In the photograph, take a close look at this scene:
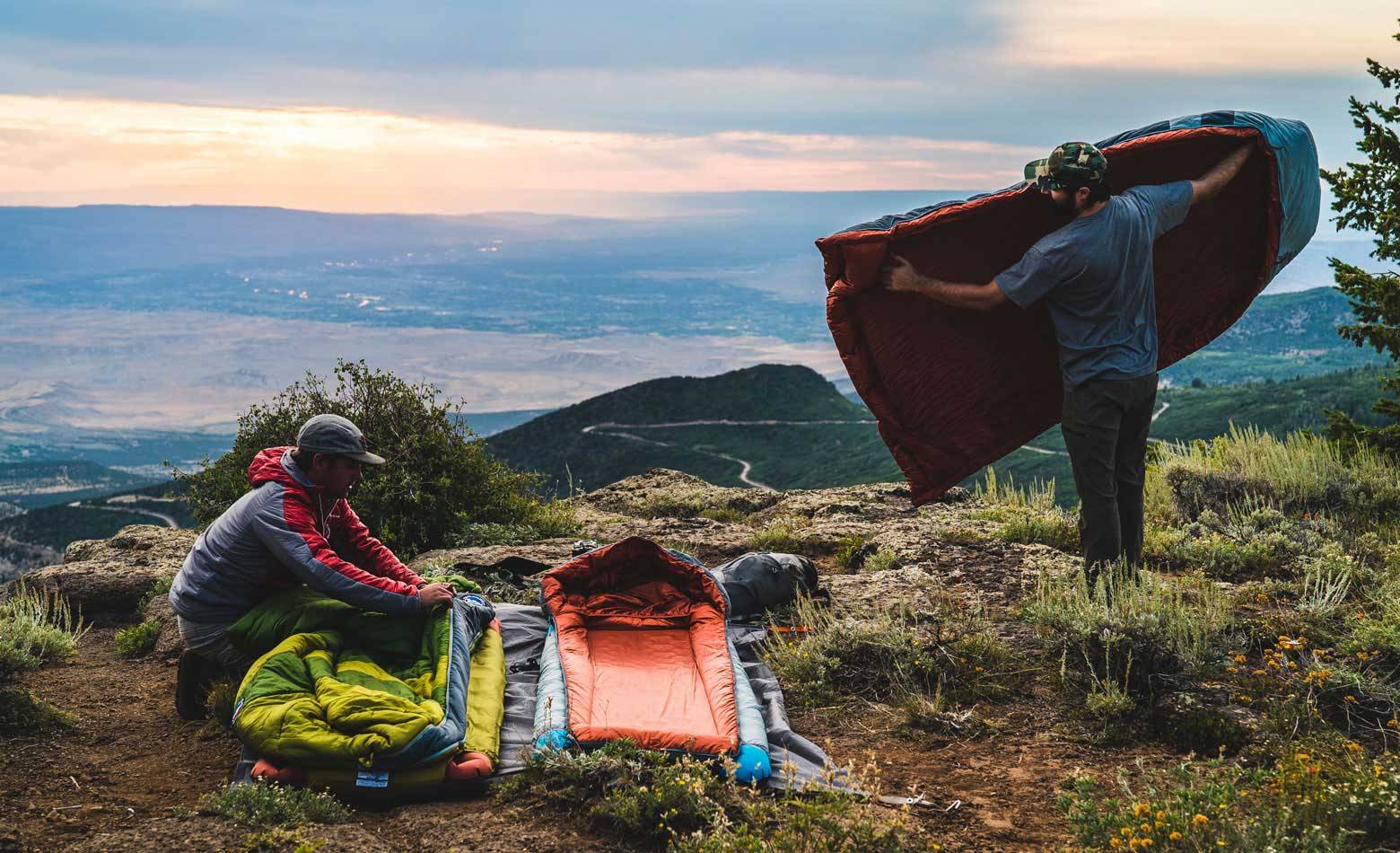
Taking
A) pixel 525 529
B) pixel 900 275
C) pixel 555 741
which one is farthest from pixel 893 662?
pixel 525 529

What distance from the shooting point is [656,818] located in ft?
14.5

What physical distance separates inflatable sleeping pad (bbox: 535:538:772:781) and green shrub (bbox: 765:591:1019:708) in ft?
1.29

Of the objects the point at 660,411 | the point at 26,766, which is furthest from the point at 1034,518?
the point at 660,411

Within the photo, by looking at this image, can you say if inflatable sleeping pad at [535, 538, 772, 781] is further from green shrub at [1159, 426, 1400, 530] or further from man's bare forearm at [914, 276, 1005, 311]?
green shrub at [1159, 426, 1400, 530]

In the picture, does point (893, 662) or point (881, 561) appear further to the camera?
point (881, 561)

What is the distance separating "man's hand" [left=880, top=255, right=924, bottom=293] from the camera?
6504mm

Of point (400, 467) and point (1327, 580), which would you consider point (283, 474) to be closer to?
point (400, 467)


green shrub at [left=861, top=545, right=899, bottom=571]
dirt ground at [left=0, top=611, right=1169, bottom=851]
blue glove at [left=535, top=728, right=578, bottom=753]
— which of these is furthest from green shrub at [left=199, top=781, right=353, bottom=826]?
green shrub at [left=861, top=545, right=899, bottom=571]

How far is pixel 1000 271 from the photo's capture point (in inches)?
278

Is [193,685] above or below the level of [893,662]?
below

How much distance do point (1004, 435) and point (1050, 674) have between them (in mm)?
2077

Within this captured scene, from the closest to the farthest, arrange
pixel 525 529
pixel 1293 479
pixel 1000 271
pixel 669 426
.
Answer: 1. pixel 1000 271
2. pixel 1293 479
3. pixel 525 529
4. pixel 669 426

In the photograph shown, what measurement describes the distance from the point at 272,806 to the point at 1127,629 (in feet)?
14.2

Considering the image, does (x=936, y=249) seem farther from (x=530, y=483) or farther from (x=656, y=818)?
(x=530, y=483)
